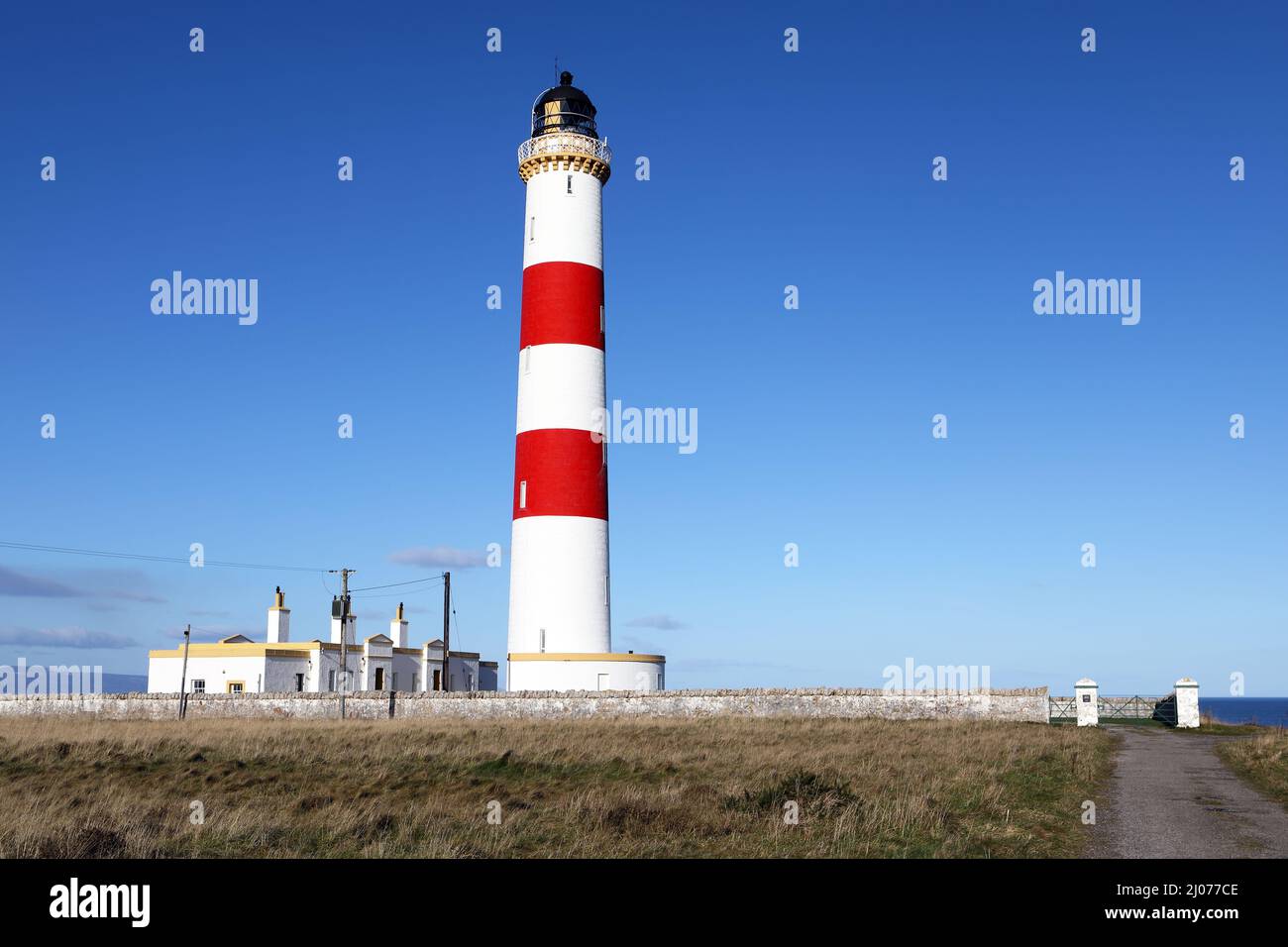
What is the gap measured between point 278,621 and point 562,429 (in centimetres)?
2305

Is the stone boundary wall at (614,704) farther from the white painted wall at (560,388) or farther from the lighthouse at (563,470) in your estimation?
the white painted wall at (560,388)

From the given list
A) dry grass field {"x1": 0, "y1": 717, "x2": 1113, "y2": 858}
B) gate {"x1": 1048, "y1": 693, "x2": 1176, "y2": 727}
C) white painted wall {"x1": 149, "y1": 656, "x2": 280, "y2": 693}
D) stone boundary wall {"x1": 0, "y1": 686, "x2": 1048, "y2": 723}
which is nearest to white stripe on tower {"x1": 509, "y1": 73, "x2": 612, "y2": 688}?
stone boundary wall {"x1": 0, "y1": 686, "x2": 1048, "y2": 723}

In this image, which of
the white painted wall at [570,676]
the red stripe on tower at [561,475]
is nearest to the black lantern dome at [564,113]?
the red stripe on tower at [561,475]

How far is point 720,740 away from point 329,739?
9700 mm

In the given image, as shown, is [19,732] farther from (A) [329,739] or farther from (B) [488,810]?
(B) [488,810]

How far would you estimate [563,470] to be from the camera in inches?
1496

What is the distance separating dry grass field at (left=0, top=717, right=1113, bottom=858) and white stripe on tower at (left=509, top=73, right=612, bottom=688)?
325 inches

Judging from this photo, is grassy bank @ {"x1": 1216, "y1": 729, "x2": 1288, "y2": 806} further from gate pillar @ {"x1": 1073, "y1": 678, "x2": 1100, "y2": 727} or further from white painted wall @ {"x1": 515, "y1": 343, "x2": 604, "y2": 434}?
white painted wall @ {"x1": 515, "y1": 343, "x2": 604, "y2": 434}

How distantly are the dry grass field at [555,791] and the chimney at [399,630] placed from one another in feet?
83.2

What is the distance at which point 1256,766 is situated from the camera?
21156 millimetres

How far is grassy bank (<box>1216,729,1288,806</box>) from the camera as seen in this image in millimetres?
18111

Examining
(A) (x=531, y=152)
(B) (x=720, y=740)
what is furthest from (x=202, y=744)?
(A) (x=531, y=152)

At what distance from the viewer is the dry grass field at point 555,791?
12500mm
